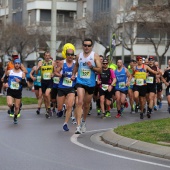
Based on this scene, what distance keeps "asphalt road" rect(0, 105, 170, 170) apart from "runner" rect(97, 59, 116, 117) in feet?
10.3

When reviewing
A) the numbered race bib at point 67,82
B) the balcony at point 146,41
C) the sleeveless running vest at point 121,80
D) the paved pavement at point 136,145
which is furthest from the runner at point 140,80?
the balcony at point 146,41

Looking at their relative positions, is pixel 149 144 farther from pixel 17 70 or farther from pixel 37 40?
pixel 37 40

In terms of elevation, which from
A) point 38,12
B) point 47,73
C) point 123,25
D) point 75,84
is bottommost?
point 47,73

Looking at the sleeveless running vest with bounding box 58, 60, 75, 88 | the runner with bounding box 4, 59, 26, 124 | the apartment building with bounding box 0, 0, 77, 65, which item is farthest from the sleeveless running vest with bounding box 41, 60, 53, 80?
the apartment building with bounding box 0, 0, 77, 65

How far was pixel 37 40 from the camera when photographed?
65.2m

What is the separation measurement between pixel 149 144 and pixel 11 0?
69430mm

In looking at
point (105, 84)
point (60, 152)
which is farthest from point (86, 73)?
point (105, 84)

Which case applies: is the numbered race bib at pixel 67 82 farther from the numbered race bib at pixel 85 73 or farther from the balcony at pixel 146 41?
the balcony at pixel 146 41

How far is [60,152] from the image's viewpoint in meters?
11.9

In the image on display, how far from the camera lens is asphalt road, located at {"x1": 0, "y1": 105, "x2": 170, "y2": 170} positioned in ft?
34.3

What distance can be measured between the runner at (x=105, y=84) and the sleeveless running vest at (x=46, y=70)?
1.53 meters

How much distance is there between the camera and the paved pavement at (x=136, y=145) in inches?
472

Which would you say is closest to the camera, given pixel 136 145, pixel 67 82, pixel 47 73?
pixel 136 145

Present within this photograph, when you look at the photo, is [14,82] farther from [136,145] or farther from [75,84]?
[136,145]
